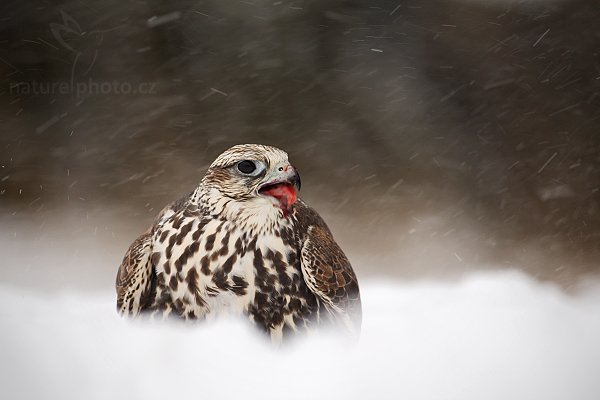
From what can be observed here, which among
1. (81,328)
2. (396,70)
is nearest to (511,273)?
(396,70)

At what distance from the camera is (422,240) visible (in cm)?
205

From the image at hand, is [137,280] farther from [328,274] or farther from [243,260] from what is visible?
[328,274]

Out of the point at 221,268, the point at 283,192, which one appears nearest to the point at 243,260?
the point at 221,268

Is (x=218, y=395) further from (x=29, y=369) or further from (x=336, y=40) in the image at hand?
(x=336, y=40)

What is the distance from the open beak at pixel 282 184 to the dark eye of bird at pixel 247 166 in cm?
3

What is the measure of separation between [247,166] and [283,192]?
0.25ft

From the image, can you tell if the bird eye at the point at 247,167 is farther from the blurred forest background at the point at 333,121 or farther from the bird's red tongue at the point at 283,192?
the blurred forest background at the point at 333,121

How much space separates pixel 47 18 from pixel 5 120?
1.01ft

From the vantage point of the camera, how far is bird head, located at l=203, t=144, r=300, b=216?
1102mm

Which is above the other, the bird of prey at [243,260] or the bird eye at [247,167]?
the bird eye at [247,167]

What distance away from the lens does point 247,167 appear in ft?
3.66

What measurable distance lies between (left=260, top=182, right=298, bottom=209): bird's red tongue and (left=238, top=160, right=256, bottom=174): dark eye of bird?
1.6 inches

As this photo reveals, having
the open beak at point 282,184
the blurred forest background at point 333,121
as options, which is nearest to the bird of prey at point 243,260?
the open beak at point 282,184

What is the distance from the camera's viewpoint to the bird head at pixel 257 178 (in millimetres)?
1102
